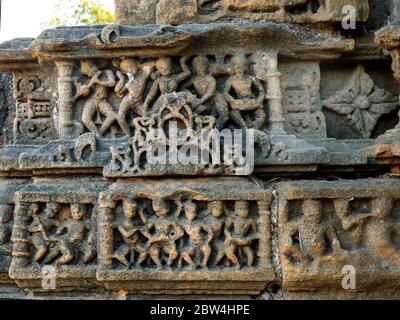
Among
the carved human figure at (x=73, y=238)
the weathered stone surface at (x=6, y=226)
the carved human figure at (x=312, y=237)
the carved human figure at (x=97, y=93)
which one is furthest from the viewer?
the carved human figure at (x=97, y=93)

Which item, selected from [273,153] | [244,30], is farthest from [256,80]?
[273,153]

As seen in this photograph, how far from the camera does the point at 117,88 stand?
359 centimetres

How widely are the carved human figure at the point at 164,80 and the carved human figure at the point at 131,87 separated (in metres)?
0.05

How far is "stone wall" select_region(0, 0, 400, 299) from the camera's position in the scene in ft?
10.6

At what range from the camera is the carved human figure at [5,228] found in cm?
350

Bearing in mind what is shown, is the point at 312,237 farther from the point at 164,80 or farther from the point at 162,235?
the point at 164,80

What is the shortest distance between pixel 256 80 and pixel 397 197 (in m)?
1.14

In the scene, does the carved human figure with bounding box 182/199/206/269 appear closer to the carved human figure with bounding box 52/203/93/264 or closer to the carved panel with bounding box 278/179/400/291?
the carved panel with bounding box 278/179/400/291

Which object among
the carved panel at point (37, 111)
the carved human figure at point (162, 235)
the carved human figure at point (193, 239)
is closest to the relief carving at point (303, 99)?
the carved human figure at point (193, 239)

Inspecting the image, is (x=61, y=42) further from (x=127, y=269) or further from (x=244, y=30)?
(x=127, y=269)

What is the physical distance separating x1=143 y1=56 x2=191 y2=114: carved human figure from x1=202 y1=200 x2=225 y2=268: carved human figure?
756 millimetres

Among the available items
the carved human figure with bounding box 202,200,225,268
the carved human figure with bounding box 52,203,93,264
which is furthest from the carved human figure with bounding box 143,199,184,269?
the carved human figure with bounding box 52,203,93,264

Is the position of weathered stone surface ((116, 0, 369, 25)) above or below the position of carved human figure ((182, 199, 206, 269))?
above

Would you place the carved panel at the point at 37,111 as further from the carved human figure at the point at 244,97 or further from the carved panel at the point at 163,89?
the carved human figure at the point at 244,97
